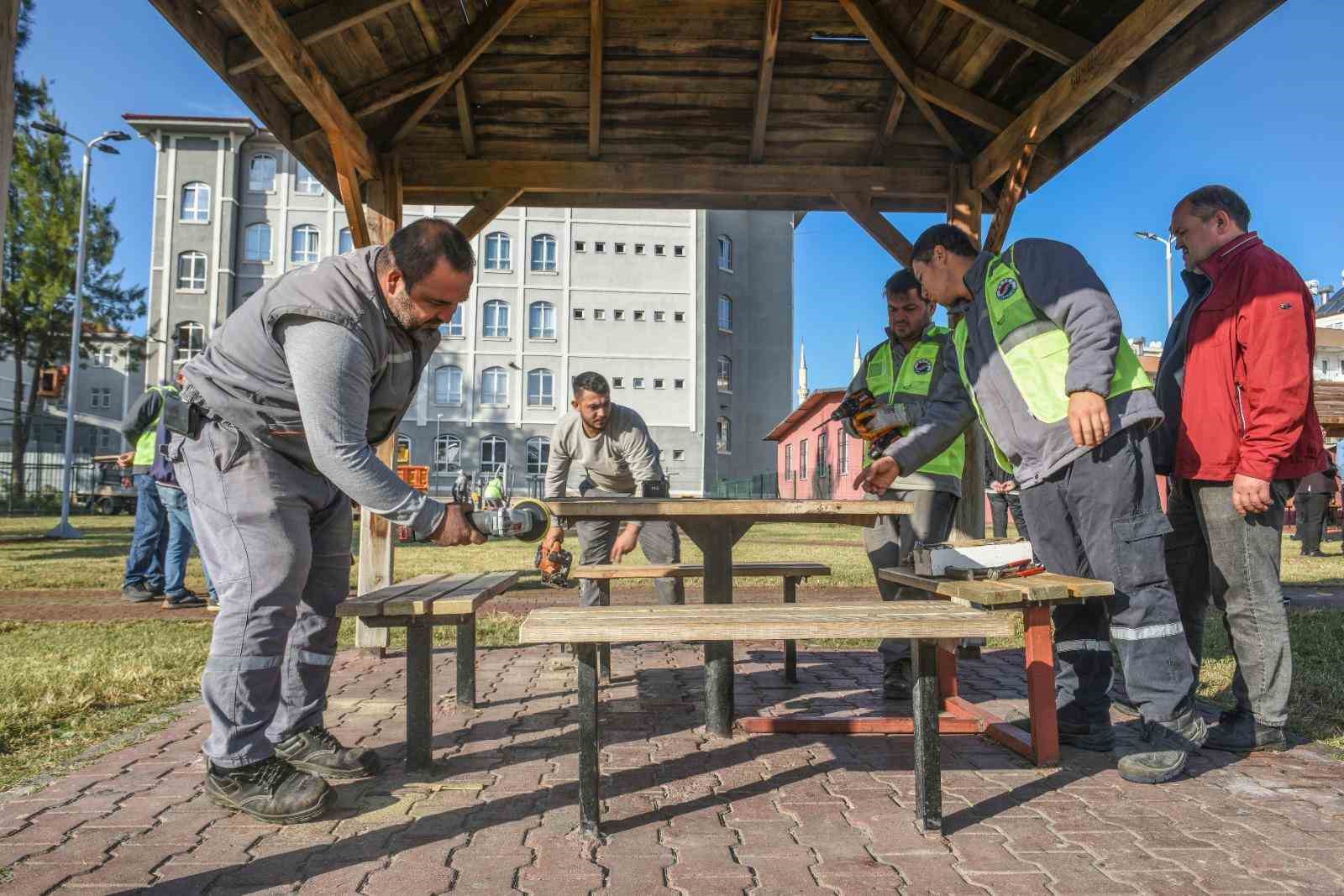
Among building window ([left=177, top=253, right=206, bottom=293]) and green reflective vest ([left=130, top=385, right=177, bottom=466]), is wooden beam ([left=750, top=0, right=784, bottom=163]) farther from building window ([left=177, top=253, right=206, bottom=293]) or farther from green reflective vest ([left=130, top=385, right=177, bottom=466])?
building window ([left=177, top=253, right=206, bottom=293])

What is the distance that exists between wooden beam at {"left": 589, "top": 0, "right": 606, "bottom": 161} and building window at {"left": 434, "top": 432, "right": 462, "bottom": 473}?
36889 mm

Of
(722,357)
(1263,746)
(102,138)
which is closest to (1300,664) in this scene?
(1263,746)

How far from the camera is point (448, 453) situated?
42.5 metres

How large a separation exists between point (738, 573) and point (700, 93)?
354cm

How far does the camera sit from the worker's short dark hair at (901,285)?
4.97 m

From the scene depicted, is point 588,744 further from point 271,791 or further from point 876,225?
point 876,225

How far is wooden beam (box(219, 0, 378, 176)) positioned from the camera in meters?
4.46

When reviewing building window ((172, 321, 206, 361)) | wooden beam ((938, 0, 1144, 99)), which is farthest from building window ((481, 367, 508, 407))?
wooden beam ((938, 0, 1144, 99))

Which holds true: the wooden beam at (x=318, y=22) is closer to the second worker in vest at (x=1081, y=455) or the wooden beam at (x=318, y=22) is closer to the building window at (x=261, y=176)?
the second worker in vest at (x=1081, y=455)

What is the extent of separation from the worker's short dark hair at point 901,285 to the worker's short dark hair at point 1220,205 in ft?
4.46

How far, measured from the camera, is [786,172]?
6863mm

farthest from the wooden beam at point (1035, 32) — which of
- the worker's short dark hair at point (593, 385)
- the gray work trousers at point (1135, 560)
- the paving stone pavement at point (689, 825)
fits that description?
the paving stone pavement at point (689, 825)

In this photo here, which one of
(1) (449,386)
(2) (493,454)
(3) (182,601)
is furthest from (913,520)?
(1) (449,386)

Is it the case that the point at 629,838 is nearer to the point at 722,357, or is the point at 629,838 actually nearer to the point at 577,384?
the point at 577,384
